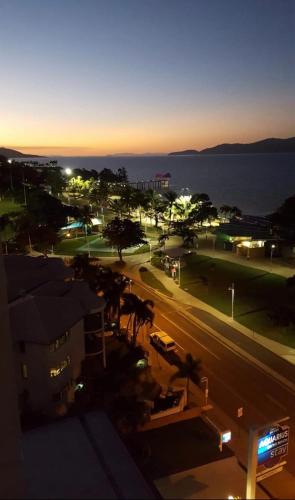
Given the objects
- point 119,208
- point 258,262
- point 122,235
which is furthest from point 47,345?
point 119,208

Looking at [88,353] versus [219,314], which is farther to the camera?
[219,314]

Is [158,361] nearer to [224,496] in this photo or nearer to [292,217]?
[224,496]

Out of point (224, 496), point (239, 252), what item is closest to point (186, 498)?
point (224, 496)

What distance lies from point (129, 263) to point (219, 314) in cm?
2537

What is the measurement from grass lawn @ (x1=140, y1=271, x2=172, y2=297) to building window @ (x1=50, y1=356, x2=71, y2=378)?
80.4ft

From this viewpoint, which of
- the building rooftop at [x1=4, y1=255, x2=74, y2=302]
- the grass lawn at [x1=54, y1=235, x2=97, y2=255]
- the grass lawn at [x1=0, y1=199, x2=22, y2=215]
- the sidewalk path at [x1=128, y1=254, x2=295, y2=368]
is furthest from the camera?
the grass lawn at [x1=0, y1=199, x2=22, y2=215]

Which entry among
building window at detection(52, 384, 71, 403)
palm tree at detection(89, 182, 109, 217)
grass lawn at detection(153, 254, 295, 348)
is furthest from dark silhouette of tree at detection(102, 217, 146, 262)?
palm tree at detection(89, 182, 109, 217)

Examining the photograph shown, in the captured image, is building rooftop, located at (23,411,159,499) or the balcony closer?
building rooftop, located at (23,411,159,499)

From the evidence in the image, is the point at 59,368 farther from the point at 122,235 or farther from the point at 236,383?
the point at 122,235

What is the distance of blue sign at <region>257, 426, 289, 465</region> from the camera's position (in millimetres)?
18562

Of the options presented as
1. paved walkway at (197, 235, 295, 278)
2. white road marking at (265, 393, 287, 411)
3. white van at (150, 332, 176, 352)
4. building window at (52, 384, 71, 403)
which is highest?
building window at (52, 384, 71, 403)

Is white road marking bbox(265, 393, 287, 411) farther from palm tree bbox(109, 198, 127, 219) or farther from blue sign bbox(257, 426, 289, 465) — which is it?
palm tree bbox(109, 198, 127, 219)

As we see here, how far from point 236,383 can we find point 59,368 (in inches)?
534

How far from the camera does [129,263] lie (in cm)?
6488
